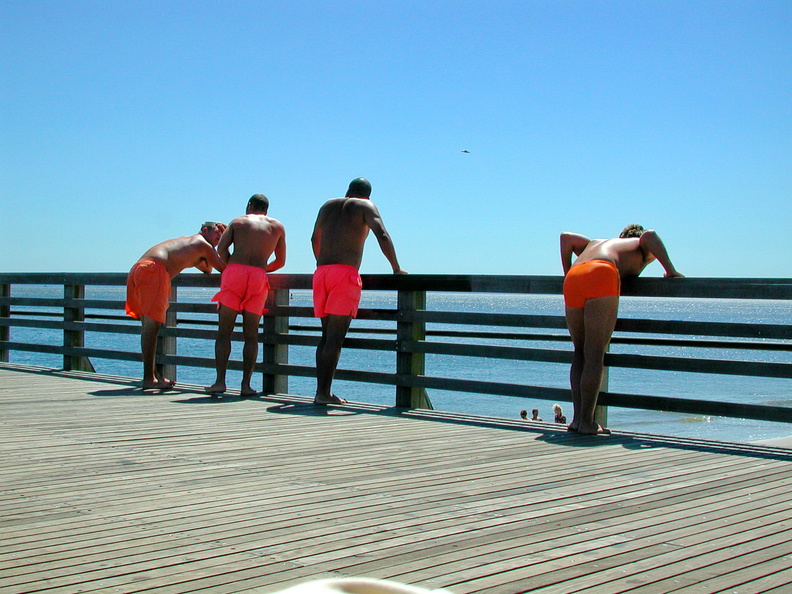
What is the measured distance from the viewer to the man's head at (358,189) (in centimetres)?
622

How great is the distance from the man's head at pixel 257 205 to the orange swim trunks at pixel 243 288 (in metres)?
0.52

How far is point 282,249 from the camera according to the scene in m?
6.86

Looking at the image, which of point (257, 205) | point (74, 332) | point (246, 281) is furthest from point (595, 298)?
point (74, 332)

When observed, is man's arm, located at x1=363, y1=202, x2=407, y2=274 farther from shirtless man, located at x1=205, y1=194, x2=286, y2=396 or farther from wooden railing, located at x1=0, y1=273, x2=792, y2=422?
shirtless man, located at x1=205, y1=194, x2=286, y2=396

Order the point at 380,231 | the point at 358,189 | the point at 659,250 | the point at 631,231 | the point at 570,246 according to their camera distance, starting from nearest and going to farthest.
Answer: the point at 659,250, the point at 631,231, the point at 570,246, the point at 380,231, the point at 358,189

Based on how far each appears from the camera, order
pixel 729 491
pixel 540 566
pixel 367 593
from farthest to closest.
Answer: pixel 729 491
pixel 540 566
pixel 367 593

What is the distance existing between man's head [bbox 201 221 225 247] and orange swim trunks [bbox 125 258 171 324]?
1.53ft

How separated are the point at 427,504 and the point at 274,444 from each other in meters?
1.48

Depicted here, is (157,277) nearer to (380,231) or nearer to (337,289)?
(337,289)

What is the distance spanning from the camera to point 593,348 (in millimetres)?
4828

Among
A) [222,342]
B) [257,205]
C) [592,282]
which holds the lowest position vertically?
[222,342]

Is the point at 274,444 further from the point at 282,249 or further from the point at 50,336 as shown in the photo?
the point at 50,336

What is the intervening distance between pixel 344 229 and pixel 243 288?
103 centimetres

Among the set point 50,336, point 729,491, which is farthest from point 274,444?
point 50,336
